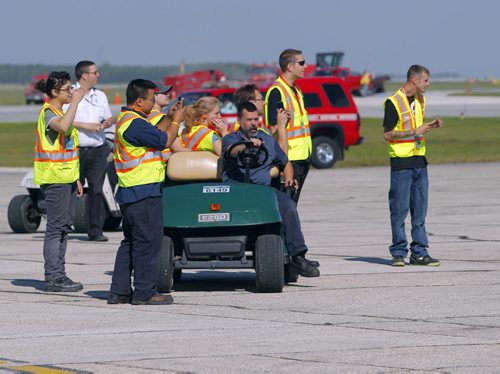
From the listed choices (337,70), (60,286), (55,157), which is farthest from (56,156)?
(337,70)

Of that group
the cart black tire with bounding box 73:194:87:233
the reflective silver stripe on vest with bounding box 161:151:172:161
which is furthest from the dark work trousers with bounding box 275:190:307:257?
the cart black tire with bounding box 73:194:87:233

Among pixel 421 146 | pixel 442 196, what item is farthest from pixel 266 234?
pixel 442 196

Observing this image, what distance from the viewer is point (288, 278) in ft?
39.1

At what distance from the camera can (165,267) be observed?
11047 mm

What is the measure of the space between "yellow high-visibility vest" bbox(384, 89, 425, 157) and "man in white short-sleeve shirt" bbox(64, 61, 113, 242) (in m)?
3.76

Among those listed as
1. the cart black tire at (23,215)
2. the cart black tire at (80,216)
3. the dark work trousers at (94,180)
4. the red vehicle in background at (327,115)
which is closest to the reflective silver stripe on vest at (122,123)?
the dark work trousers at (94,180)

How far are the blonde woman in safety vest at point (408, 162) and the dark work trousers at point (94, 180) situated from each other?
13.0 feet

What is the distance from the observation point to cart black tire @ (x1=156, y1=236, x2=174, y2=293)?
1102 cm

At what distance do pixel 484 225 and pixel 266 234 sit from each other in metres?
6.29

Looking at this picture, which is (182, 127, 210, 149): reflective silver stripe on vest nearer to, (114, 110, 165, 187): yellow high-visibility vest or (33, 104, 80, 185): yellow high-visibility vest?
(33, 104, 80, 185): yellow high-visibility vest

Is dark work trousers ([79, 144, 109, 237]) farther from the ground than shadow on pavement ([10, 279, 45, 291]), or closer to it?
farther from the ground

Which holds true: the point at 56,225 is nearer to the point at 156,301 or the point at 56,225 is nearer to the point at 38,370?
the point at 156,301

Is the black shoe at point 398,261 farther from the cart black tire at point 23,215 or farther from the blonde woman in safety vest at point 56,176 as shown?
the cart black tire at point 23,215

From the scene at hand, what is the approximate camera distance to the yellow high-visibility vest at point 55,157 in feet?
37.7
